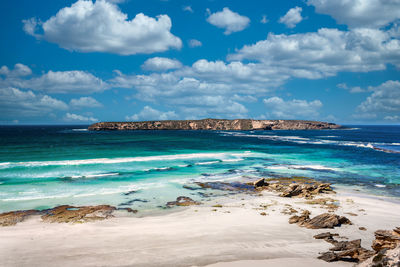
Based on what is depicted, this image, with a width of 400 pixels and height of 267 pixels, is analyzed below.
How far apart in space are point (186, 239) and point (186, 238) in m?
0.13

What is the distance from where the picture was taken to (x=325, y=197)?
20922 millimetres

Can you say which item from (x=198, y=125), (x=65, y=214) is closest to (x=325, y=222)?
(x=65, y=214)

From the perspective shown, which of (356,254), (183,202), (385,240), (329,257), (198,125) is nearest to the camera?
(385,240)

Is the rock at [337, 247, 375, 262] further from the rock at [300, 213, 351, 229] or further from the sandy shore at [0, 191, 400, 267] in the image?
the rock at [300, 213, 351, 229]

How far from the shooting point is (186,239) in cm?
1233

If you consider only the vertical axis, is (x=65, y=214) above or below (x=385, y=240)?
below

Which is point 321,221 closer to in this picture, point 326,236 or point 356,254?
point 326,236

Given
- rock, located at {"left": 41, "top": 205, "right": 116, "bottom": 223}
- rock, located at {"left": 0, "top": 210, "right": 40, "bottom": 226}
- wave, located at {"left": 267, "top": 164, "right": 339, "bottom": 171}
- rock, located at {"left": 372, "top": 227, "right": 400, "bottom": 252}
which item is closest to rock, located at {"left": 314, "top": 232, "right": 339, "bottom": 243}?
rock, located at {"left": 372, "top": 227, "right": 400, "bottom": 252}

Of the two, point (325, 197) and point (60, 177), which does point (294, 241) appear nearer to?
point (325, 197)

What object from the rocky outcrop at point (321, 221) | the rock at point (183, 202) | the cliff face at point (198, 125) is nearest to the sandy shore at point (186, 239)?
the rocky outcrop at point (321, 221)

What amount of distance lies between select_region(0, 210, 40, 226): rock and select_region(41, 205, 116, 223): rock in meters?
1.02

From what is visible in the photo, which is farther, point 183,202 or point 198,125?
point 198,125

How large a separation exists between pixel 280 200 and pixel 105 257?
14894 millimetres

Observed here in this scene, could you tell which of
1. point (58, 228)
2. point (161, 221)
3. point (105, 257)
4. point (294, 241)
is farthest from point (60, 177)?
point (294, 241)
